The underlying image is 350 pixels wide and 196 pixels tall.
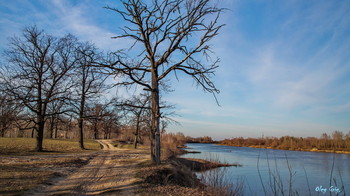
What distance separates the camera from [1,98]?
1650cm

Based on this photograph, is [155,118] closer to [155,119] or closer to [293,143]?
[155,119]

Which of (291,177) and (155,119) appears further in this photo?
(155,119)

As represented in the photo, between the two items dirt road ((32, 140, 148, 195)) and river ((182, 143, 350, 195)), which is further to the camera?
dirt road ((32, 140, 148, 195))

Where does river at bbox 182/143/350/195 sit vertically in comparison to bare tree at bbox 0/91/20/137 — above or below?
below

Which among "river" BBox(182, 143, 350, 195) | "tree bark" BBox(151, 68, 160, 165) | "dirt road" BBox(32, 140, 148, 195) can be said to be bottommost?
"river" BBox(182, 143, 350, 195)

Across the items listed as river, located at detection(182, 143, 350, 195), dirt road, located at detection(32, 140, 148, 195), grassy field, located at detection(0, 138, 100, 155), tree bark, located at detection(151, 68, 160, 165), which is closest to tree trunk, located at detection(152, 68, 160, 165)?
tree bark, located at detection(151, 68, 160, 165)

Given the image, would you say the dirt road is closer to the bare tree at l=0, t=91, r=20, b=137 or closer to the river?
the river

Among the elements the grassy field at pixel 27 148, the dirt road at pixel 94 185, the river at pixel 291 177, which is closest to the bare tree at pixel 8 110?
the grassy field at pixel 27 148

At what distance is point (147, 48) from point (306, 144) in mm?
42978

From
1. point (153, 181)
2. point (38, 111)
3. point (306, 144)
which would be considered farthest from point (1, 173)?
point (306, 144)

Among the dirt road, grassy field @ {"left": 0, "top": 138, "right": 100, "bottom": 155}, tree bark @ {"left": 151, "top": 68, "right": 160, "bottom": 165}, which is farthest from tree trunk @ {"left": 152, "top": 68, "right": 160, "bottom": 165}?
grassy field @ {"left": 0, "top": 138, "right": 100, "bottom": 155}

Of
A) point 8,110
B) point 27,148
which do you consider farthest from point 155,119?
point 27,148

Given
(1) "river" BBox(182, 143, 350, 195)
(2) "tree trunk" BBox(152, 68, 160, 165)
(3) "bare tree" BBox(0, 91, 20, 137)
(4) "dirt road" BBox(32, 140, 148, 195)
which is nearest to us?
(1) "river" BBox(182, 143, 350, 195)

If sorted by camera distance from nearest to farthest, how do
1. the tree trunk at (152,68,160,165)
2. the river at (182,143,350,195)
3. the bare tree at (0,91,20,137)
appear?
the river at (182,143,350,195), the tree trunk at (152,68,160,165), the bare tree at (0,91,20,137)
